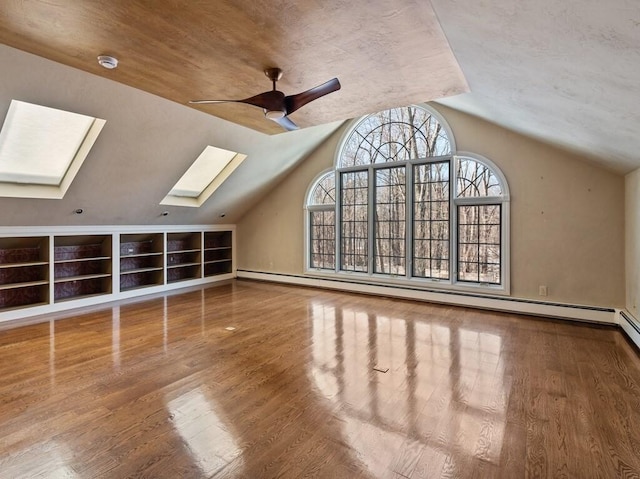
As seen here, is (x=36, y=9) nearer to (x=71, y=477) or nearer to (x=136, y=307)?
(x=71, y=477)

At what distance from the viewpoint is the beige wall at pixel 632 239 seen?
3.60 m

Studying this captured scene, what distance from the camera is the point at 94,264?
5793 mm

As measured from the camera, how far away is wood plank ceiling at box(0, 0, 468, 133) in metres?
1.97

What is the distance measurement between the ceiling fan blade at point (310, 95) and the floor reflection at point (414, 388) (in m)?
2.35

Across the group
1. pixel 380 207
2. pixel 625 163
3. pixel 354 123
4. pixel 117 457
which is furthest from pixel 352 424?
pixel 354 123

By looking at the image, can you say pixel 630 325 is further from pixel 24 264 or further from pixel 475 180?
pixel 24 264

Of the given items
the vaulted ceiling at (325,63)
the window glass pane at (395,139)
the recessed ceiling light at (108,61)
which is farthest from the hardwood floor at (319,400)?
the window glass pane at (395,139)

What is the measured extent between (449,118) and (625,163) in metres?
2.36

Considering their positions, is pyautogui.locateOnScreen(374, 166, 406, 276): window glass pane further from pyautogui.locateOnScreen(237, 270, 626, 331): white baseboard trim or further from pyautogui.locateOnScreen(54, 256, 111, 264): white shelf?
pyautogui.locateOnScreen(54, 256, 111, 264): white shelf

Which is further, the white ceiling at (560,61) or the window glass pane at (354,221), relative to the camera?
the window glass pane at (354,221)

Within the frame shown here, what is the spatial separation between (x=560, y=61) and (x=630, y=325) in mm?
3378

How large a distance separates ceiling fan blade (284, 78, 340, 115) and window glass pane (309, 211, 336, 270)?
3781 millimetres

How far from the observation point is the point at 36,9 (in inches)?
77.7

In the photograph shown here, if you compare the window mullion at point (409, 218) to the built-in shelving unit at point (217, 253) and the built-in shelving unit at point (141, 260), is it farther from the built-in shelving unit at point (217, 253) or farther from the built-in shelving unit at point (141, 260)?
the built-in shelving unit at point (141, 260)
